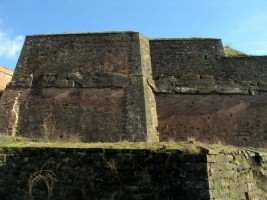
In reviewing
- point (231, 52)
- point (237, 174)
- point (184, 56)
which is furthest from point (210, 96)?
point (237, 174)

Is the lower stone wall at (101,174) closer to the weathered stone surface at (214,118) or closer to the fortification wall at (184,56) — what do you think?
the weathered stone surface at (214,118)

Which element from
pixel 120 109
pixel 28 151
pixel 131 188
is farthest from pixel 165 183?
pixel 120 109

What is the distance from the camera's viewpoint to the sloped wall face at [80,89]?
13102 mm

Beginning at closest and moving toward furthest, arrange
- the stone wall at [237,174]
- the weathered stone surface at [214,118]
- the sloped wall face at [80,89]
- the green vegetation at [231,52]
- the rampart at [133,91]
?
the stone wall at [237,174], the sloped wall face at [80,89], the rampart at [133,91], the weathered stone surface at [214,118], the green vegetation at [231,52]

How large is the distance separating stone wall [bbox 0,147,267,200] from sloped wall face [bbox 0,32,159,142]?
6844mm

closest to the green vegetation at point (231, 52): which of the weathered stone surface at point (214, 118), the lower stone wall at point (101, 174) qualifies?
the weathered stone surface at point (214, 118)

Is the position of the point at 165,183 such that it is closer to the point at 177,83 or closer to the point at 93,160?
the point at 93,160

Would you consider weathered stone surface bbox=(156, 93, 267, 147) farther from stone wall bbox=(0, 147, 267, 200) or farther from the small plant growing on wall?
the small plant growing on wall

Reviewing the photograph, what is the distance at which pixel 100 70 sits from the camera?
1399cm

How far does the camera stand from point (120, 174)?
5383 mm

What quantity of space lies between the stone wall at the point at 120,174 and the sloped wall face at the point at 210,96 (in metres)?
7.76

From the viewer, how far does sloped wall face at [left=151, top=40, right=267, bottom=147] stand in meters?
13.8

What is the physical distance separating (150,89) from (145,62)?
49.3 inches

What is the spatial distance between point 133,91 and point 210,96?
3502 millimetres
